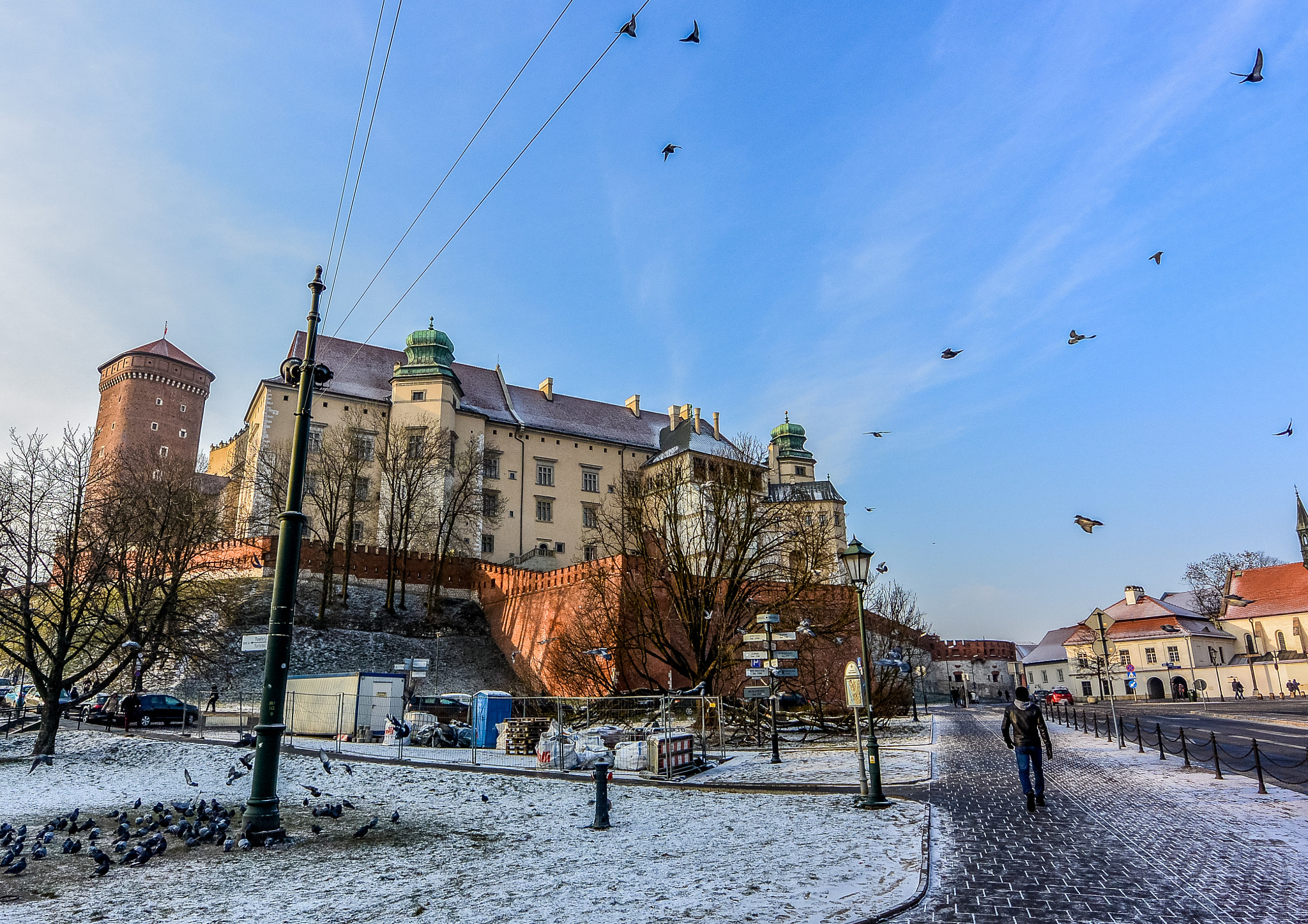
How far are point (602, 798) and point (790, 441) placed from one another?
A: 63.7 metres

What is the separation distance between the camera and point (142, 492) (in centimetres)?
2691

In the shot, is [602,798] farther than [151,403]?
No

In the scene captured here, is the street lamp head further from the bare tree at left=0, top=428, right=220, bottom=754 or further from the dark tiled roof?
the dark tiled roof

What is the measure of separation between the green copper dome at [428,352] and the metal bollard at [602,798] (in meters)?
47.1

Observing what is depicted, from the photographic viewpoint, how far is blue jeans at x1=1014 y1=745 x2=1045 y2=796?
1036 centimetres

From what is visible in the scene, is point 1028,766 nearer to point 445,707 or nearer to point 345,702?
point 345,702

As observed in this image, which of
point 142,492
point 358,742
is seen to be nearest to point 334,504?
point 142,492

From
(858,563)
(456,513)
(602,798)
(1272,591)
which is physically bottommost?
(602,798)

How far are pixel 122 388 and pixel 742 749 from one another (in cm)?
7940

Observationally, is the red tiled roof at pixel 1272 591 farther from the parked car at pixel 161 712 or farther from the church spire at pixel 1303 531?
the parked car at pixel 161 712

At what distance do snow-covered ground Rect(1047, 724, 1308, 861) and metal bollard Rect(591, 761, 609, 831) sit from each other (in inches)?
267

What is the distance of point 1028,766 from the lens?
34.8ft

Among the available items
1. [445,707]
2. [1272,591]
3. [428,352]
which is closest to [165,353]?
[428,352]

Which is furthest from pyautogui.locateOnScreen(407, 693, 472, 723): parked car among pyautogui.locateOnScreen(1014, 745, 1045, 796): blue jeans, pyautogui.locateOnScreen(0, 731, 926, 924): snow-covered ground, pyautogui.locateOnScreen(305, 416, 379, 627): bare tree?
pyautogui.locateOnScreen(1014, 745, 1045, 796): blue jeans
